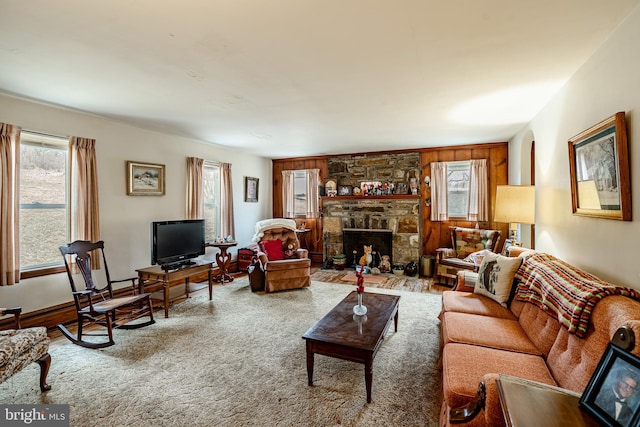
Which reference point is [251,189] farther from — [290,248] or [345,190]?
[345,190]

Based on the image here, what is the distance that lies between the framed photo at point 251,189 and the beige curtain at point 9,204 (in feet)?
12.4

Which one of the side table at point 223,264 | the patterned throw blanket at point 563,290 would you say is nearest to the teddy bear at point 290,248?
the side table at point 223,264

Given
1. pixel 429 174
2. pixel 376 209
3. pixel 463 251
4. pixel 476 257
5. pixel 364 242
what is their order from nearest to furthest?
pixel 476 257
pixel 463 251
pixel 429 174
pixel 376 209
pixel 364 242

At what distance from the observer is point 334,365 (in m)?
2.54

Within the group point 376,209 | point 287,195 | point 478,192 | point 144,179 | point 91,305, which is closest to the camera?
point 91,305

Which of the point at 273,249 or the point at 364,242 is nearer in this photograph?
the point at 273,249

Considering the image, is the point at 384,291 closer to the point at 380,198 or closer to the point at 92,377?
the point at 380,198

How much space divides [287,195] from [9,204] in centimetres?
481

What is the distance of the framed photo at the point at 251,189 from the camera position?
21.4ft

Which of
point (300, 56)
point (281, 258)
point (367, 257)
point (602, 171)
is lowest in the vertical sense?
point (367, 257)

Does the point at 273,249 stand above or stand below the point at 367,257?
above

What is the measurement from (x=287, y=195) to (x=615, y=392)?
6.51 m

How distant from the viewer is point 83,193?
3.56 meters

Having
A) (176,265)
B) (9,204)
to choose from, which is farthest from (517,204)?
(9,204)
